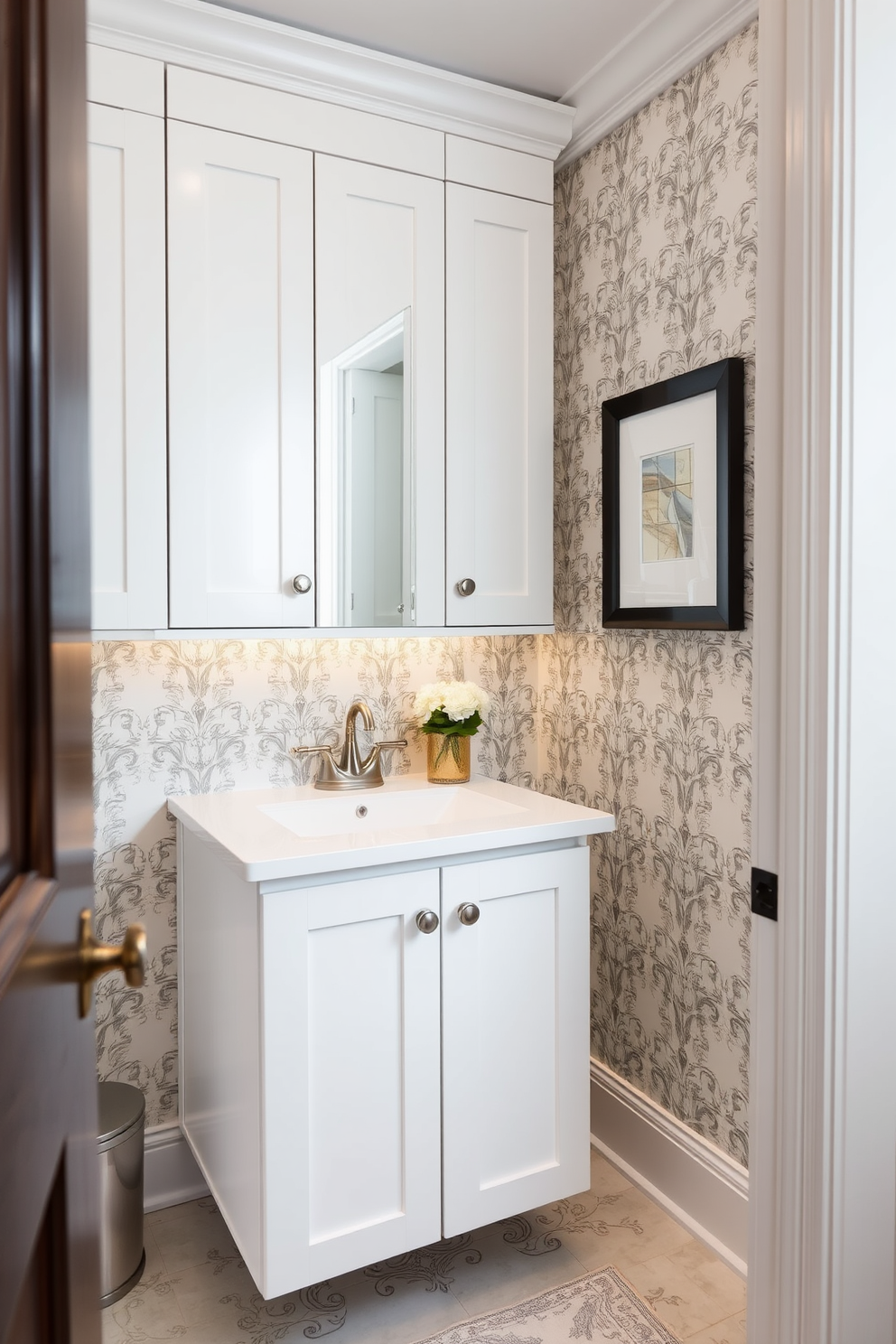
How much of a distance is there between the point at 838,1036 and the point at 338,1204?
3.13 feet

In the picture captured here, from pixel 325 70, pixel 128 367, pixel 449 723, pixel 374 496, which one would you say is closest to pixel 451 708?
pixel 449 723

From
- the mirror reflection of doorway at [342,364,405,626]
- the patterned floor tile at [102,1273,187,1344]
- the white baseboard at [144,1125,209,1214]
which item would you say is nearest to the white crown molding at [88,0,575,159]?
the mirror reflection of doorway at [342,364,405,626]

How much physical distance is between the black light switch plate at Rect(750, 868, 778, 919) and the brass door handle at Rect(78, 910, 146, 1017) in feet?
2.91

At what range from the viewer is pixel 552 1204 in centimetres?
211

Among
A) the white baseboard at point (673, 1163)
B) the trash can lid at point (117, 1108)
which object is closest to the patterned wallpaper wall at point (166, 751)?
the trash can lid at point (117, 1108)

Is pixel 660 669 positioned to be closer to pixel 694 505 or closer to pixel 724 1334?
pixel 694 505

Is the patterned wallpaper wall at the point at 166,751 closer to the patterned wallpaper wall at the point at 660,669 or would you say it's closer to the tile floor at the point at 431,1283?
the tile floor at the point at 431,1283

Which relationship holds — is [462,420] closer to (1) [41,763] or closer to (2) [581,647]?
(2) [581,647]

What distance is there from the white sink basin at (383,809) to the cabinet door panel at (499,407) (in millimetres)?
414

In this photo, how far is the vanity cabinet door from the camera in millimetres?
1754

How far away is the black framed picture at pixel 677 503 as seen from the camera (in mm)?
1849

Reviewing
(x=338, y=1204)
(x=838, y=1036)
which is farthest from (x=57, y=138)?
(x=338, y=1204)

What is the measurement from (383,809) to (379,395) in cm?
92

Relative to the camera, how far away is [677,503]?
1997 millimetres
